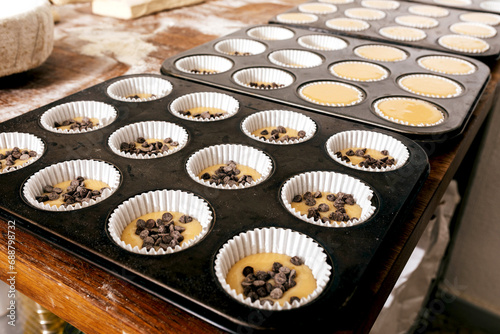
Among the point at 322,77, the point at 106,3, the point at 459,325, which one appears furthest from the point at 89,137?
the point at 459,325

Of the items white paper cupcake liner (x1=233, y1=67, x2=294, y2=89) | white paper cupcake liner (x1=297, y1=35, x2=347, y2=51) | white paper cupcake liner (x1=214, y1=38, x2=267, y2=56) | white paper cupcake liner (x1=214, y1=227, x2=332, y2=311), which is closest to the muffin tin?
white paper cupcake liner (x1=214, y1=227, x2=332, y2=311)

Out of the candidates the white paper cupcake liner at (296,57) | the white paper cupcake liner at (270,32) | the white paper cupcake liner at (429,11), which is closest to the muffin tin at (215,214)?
the white paper cupcake liner at (296,57)

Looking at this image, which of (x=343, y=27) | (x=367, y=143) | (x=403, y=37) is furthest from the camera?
(x=343, y=27)

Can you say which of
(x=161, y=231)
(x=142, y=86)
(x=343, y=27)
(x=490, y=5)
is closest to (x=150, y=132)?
(x=142, y=86)

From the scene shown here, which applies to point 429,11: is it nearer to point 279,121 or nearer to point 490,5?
point 490,5

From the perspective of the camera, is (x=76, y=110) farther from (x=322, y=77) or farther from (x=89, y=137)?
(x=322, y=77)

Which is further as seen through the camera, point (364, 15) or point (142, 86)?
point (364, 15)

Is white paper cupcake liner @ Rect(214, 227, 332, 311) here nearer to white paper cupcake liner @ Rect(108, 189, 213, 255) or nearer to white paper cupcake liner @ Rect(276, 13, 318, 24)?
white paper cupcake liner @ Rect(108, 189, 213, 255)
